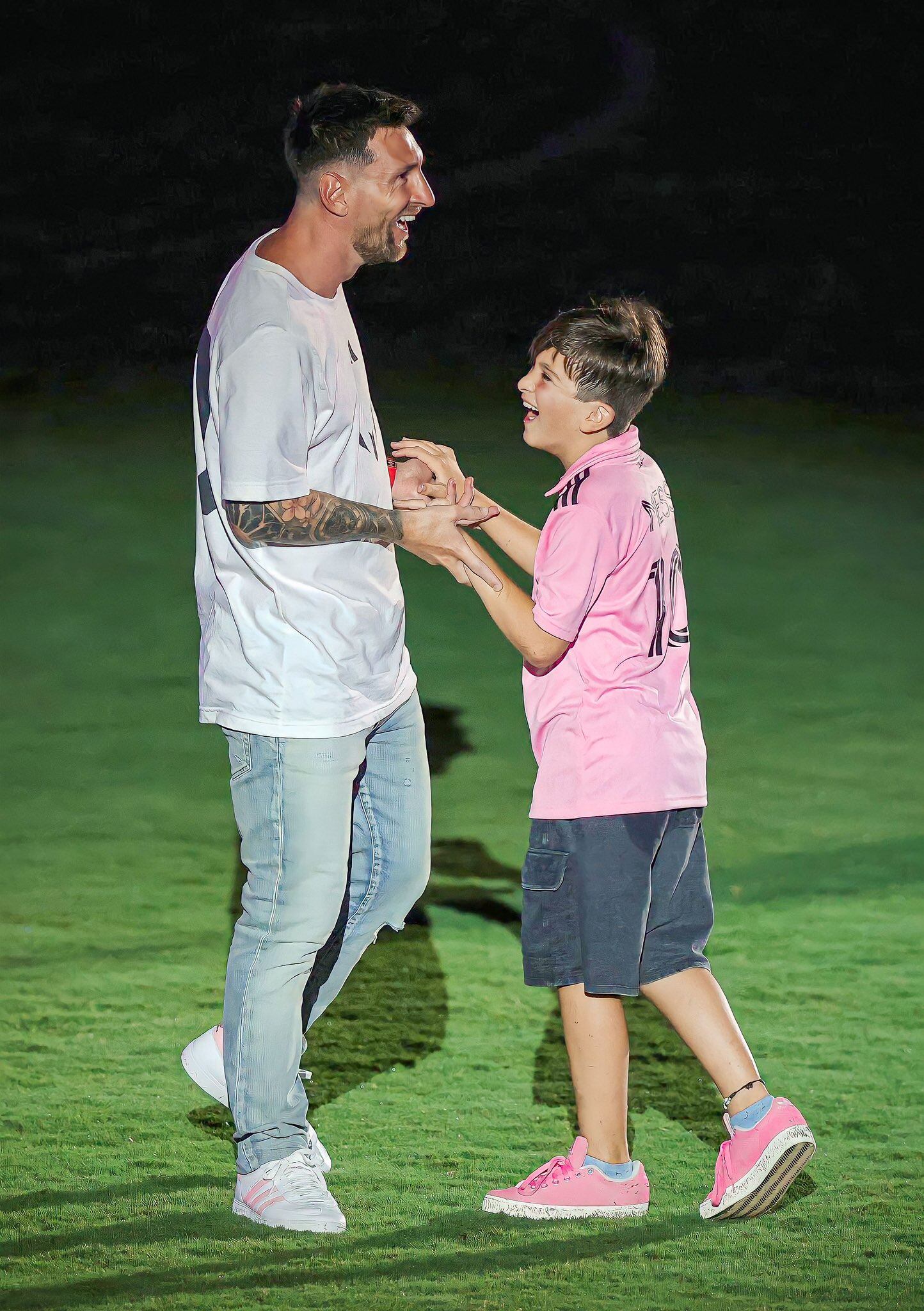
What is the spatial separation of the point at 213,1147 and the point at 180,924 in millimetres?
917

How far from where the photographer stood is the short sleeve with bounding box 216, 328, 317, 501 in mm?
1923

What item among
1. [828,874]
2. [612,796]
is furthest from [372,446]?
[828,874]

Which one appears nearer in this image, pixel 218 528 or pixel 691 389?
pixel 218 528

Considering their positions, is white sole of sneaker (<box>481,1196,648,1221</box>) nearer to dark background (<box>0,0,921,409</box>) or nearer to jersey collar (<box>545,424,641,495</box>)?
jersey collar (<box>545,424,641,495</box>)

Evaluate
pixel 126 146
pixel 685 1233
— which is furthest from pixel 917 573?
pixel 126 146

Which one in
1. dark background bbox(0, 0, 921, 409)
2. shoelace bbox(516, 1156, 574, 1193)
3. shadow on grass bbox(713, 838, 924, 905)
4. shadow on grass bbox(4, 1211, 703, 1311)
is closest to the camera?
shadow on grass bbox(4, 1211, 703, 1311)

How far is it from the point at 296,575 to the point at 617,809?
1.62ft

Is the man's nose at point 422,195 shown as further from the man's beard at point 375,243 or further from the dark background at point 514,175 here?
the dark background at point 514,175

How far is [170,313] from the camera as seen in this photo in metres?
7.87

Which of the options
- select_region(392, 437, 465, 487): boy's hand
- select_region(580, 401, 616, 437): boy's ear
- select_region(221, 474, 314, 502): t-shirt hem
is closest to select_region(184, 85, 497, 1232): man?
select_region(221, 474, 314, 502): t-shirt hem

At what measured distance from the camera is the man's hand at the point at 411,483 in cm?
219

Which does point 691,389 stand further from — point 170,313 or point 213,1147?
point 213,1147

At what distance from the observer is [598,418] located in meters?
2.15

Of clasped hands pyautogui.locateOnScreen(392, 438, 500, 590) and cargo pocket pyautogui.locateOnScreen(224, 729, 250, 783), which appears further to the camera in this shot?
clasped hands pyautogui.locateOnScreen(392, 438, 500, 590)
